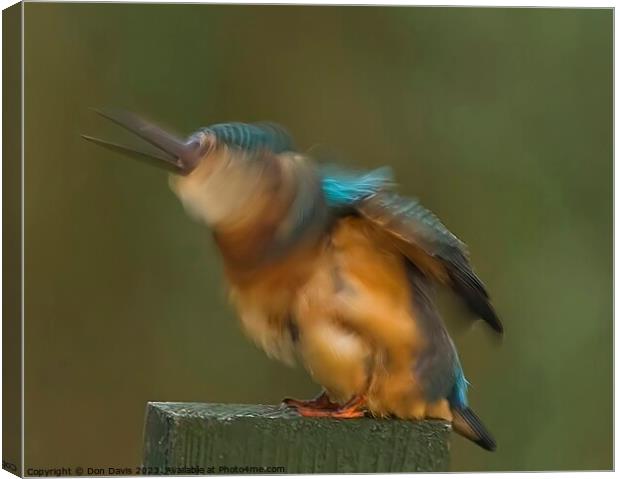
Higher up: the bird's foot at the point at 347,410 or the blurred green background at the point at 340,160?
the blurred green background at the point at 340,160

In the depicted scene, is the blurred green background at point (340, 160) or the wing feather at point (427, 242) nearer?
the wing feather at point (427, 242)

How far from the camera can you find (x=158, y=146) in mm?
4672

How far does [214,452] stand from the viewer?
13.7ft

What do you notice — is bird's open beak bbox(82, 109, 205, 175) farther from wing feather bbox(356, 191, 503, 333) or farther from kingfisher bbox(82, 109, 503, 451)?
wing feather bbox(356, 191, 503, 333)

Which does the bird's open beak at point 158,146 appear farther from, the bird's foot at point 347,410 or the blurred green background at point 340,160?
the bird's foot at point 347,410

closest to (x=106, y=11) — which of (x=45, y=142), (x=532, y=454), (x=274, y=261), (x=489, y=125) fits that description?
(x=45, y=142)

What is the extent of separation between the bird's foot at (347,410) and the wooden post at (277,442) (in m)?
0.08

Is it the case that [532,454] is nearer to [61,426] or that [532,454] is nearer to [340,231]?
[340,231]

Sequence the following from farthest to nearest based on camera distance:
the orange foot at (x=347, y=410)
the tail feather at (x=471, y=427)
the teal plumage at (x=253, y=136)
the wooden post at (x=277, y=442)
→ the tail feather at (x=471, y=427)
the teal plumage at (x=253, y=136)
the orange foot at (x=347, y=410)
the wooden post at (x=277, y=442)

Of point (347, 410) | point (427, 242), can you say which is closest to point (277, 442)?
point (347, 410)

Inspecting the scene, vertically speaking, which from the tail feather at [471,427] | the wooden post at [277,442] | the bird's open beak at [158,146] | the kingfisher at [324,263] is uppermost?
the bird's open beak at [158,146]

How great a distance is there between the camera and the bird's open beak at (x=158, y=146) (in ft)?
15.3

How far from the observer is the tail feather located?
189 inches

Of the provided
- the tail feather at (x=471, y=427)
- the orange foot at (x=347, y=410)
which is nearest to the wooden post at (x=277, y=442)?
the orange foot at (x=347, y=410)
